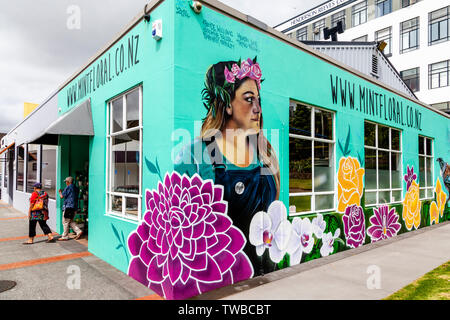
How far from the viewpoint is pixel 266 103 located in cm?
623

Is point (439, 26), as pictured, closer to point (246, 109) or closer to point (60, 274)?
point (246, 109)

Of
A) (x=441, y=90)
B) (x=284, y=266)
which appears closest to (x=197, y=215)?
(x=284, y=266)

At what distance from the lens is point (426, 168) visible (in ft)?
42.5

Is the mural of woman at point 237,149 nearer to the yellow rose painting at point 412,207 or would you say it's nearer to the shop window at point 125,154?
the shop window at point 125,154

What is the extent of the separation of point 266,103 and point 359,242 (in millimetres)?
5045

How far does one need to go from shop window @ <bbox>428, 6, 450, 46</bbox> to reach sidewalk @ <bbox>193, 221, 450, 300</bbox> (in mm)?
24562

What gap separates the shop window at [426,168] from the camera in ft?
41.0

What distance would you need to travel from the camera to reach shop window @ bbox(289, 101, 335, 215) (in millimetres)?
6863

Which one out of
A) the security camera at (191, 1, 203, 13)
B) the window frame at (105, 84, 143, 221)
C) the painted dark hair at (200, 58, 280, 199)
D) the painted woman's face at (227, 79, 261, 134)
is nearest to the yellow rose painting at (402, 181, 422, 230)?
the painted woman's face at (227, 79, 261, 134)

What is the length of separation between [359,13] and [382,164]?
30634 millimetres

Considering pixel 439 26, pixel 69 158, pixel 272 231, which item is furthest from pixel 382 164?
pixel 439 26

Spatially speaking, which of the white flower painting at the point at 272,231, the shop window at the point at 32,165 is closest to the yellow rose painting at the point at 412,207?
the white flower painting at the point at 272,231

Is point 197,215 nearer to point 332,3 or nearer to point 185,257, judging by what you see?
point 185,257
